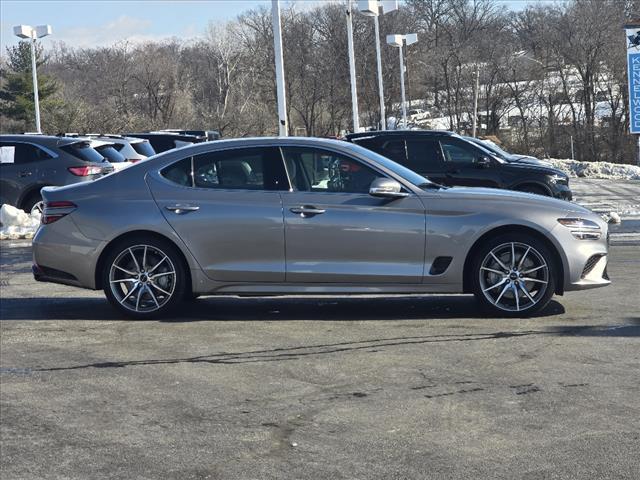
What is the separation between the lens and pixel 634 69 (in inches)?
858

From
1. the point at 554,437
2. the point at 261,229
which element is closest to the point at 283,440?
the point at 554,437

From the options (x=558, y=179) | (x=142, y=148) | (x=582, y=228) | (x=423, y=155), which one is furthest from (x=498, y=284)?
(x=142, y=148)

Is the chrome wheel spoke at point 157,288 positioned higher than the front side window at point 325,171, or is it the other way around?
the front side window at point 325,171

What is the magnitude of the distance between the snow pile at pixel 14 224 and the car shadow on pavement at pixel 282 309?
24.4ft

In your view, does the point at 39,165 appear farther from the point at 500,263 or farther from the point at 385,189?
the point at 500,263

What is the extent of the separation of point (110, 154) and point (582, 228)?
41.4 feet

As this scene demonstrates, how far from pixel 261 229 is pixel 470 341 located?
213cm

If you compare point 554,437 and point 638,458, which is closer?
point 638,458

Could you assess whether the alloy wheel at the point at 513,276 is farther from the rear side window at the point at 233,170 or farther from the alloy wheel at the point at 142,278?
the alloy wheel at the point at 142,278

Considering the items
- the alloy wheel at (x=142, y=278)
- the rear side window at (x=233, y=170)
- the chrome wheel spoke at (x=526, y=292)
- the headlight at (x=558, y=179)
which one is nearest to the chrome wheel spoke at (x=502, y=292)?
the chrome wheel spoke at (x=526, y=292)

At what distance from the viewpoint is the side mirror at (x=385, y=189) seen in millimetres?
8570

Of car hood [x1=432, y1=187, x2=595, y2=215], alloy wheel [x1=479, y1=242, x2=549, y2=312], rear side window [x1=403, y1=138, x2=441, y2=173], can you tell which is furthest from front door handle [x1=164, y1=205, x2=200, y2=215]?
rear side window [x1=403, y1=138, x2=441, y2=173]

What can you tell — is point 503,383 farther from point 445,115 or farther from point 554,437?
point 445,115

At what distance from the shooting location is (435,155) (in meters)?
17.6
